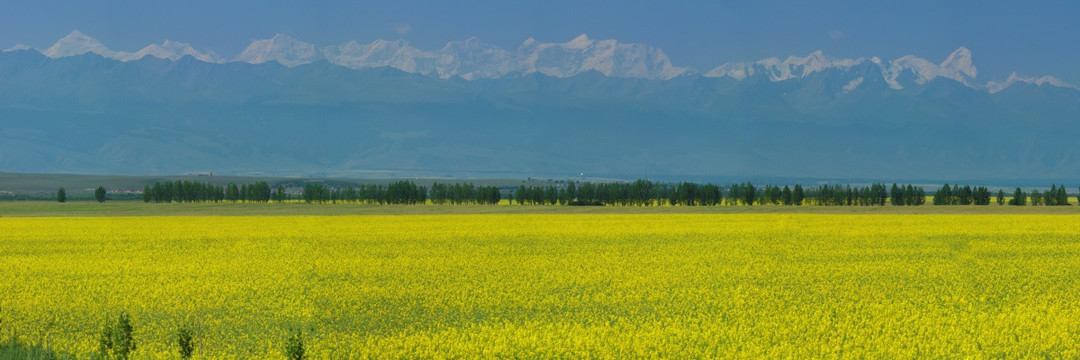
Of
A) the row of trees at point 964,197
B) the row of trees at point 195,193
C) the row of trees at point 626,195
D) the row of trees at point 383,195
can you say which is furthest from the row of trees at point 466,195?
the row of trees at point 964,197

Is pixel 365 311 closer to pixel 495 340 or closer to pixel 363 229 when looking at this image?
pixel 495 340

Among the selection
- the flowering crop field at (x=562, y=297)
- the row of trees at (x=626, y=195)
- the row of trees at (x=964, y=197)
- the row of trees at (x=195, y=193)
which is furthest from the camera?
the row of trees at (x=195, y=193)

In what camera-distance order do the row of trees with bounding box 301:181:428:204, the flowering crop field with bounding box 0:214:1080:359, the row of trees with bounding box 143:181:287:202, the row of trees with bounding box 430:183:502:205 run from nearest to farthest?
the flowering crop field with bounding box 0:214:1080:359 < the row of trees with bounding box 301:181:428:204 < the row of trees with bounding box 430:183:502:205 < the row of trees with bounding box 143:181:287:202

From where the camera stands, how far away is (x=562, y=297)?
2353 centimetres

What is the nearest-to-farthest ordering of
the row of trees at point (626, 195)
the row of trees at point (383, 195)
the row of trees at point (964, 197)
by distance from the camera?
the row of trees at point (964, 197) → the row of trees at point (626, 195) → the row of trees at point (383, 195)

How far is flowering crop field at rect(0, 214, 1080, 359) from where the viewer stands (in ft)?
58.6

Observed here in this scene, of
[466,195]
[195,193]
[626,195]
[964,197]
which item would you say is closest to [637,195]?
[626,195]

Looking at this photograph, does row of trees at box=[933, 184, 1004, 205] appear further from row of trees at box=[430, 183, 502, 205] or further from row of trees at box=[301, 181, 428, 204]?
row of trees at box=[301, 181, 428, 204]

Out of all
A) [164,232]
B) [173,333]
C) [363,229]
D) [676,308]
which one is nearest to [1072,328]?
[676,308]

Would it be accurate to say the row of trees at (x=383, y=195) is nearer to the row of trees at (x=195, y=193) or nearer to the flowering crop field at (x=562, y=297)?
the row of trees at (x=195, y=193)

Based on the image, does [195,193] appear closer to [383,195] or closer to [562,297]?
[383,195]

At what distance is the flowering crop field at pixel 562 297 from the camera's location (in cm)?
1788

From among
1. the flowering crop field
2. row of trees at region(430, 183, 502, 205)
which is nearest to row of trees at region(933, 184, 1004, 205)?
row of trees at region(430, 183, 502, 205)

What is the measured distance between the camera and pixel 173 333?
1941 cm
